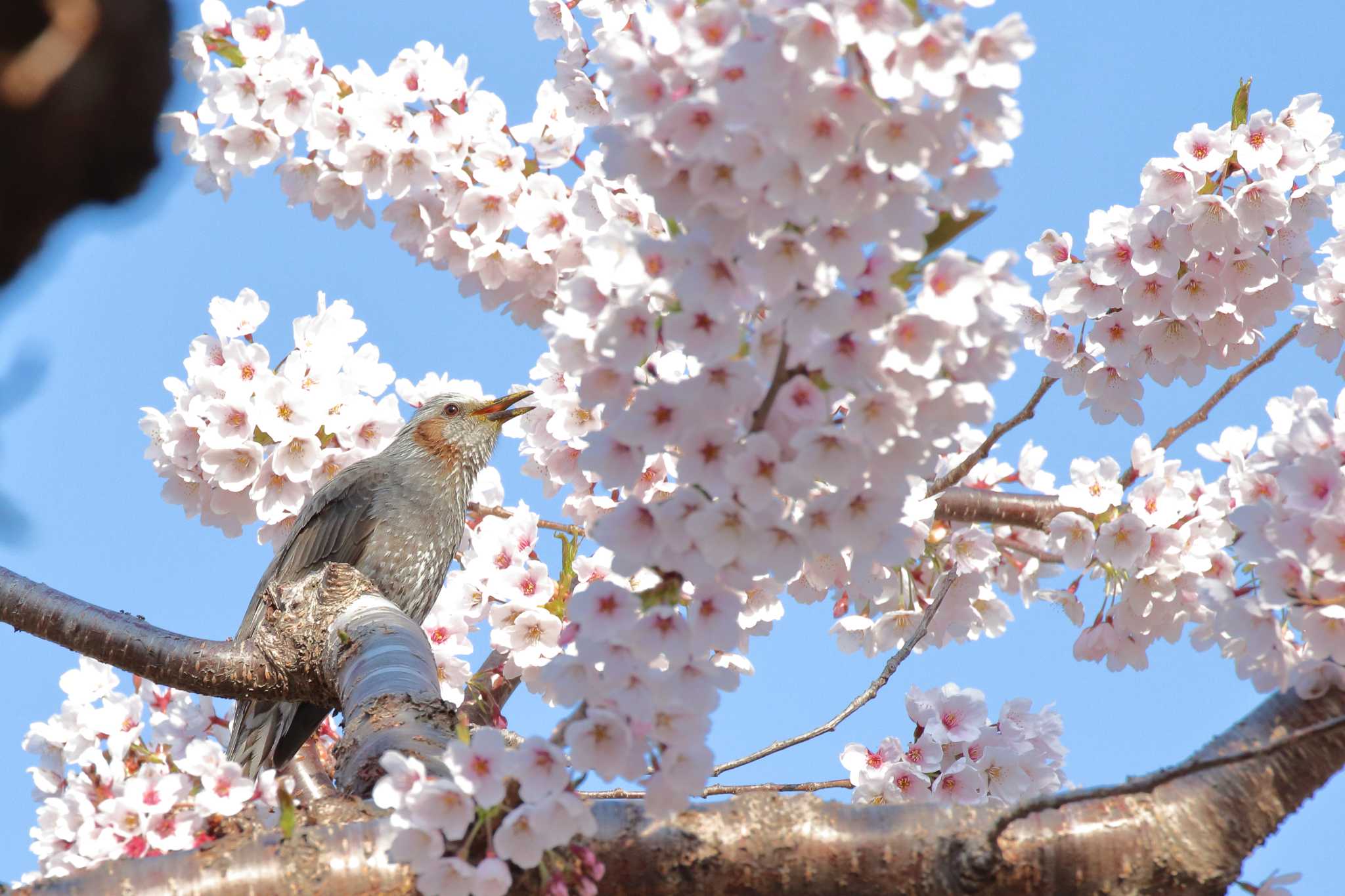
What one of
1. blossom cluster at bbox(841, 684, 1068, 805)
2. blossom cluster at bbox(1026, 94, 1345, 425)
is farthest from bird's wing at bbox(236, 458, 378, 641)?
blossom cluster at bbox(1026, 94, 1345, 425)

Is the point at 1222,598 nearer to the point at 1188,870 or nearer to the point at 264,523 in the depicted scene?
the point at 1188,870

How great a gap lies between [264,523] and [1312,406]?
140 inches

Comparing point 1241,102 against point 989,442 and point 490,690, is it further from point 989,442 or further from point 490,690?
point 490,690

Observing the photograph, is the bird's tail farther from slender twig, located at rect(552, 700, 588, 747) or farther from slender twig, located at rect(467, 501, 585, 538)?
slender twig, located at rect(552, 700, 588, 747)

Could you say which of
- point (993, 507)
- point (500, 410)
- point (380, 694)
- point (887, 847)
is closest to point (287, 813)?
point (380, 694)

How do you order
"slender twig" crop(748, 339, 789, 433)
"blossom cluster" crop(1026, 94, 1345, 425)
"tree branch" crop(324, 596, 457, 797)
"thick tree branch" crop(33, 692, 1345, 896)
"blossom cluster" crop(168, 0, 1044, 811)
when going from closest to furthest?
"blossom cluster" crop(168, 0, 1044, 811) < "slender twig" crop(748, 339, 789, 433) < "thick tree branch" crop(33, 692, 1345, 896) < "tree branch" crop(324, 596, 457, 797) < "blossom cluster" crop(1026, 94, 1345, 425)

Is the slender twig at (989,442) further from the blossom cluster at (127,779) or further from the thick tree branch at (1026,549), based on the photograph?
the blossom cluster at (127,779)

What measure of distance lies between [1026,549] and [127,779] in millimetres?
2751

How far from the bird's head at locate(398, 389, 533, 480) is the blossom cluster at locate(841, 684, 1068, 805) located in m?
2.46

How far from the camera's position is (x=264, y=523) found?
439cm

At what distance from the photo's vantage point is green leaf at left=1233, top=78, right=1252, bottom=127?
331 cm

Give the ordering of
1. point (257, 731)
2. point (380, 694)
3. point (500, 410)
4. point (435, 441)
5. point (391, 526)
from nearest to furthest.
→ point (380, 694) → point (257, 731) → point (391, 526) → point (435, 441) → point (500, 410)

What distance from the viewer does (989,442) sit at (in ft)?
11.8

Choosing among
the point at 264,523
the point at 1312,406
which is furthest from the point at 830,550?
the point at 264,523
